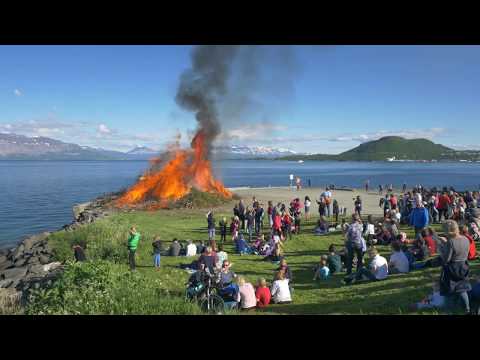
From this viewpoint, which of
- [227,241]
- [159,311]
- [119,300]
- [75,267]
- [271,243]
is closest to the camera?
[159,311]

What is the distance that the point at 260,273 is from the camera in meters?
13.8

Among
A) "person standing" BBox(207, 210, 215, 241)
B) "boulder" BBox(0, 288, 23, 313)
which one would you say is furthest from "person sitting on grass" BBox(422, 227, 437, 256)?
"boulder" BBox(0, 288, 23, 313)

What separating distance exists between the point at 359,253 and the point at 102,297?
782 cm

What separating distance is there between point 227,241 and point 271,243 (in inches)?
158

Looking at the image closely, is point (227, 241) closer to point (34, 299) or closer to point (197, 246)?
point (197, 246)

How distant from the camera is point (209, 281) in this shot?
9.48 m

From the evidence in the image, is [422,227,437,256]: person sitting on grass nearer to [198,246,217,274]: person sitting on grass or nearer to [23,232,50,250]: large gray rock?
[198,246,217,274]: person sitting on grass

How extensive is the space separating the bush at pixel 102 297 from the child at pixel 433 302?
4772mm

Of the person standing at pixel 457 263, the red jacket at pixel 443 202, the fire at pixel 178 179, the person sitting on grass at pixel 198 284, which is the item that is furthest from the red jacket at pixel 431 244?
the fire at pixel 178 179

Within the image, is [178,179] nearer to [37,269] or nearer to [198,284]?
[37,269]
